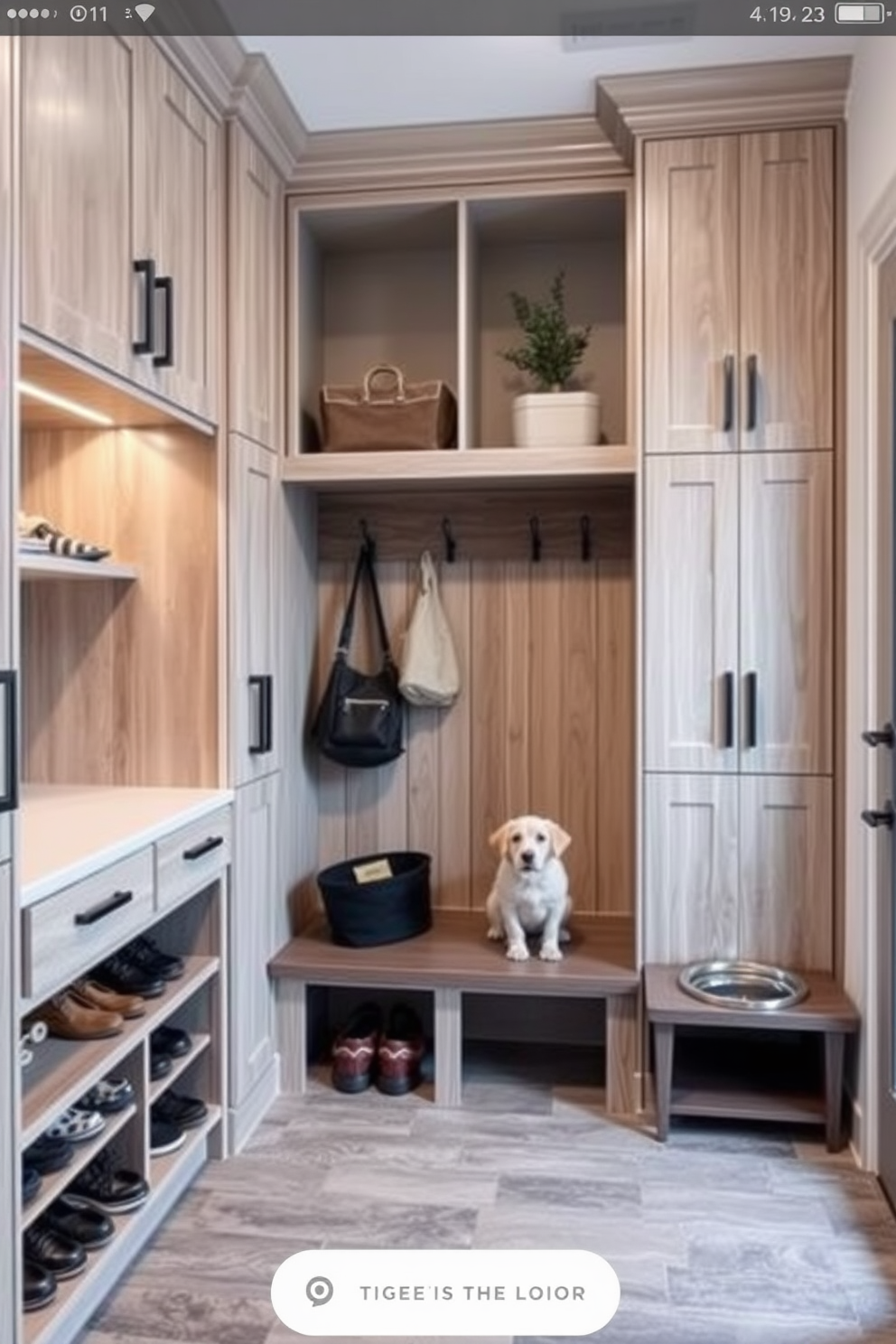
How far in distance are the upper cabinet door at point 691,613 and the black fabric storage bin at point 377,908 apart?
80 centimetres

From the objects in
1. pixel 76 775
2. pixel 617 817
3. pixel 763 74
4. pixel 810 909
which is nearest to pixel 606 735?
pixel 617 817

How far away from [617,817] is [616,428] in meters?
1.22

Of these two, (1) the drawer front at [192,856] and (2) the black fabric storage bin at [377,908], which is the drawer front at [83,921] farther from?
(2) the black fabric storage bin at [377,908]

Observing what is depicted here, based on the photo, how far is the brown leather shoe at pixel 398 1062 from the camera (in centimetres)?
274

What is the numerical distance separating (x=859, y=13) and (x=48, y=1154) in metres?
2.86

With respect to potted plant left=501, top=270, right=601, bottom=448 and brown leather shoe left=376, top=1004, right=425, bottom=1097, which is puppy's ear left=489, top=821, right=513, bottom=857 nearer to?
brown leather shoe left=376, top=1004, right=425, bottom=1097

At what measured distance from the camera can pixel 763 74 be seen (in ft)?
8.05

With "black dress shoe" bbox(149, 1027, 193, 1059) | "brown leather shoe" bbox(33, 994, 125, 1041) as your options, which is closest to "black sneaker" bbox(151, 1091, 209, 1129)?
"black dress shoe" bbox(149, 1027, 193, 1059)

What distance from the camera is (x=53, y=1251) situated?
1.77m

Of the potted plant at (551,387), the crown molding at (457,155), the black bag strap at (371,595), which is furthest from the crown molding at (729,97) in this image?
the black bag strap at (371,595)

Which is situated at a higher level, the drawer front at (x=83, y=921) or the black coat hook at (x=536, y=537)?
the black coat hook at (x=536, y=537)

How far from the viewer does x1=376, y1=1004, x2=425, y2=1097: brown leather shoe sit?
8.99ft

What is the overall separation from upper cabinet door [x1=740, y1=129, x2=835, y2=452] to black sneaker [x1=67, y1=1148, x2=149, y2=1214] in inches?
87.5

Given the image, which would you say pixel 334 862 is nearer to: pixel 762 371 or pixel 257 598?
pixel 257 598
